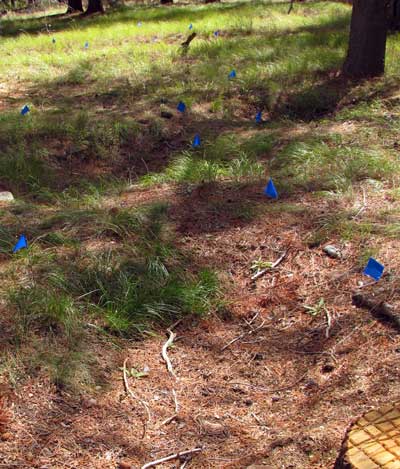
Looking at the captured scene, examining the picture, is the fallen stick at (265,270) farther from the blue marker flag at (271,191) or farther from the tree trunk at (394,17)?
the tree trunk at (394,17)

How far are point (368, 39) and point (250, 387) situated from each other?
4.97 metres

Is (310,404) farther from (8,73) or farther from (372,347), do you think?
(8,73)

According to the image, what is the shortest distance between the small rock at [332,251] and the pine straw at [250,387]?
0.04 metres

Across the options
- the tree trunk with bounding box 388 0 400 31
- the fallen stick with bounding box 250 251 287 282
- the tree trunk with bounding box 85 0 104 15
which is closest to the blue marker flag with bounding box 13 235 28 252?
the fallen stick with bounding box 250 251 287 282

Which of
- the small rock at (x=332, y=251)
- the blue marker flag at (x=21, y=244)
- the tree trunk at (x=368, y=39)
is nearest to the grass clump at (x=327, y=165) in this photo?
the small rock at (x=332, y=251)

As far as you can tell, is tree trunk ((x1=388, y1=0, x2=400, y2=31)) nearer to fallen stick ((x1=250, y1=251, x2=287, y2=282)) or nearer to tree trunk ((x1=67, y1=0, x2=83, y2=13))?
fallen stick ((x1=250, y1=251, x2=287, y2=282))

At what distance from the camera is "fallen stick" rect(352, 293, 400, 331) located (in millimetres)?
3043

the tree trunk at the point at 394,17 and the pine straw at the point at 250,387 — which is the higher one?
the tree trunk at the point at 394,17

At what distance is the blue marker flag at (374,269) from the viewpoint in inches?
130

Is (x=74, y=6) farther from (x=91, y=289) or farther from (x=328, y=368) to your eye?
(x=328, y=368)

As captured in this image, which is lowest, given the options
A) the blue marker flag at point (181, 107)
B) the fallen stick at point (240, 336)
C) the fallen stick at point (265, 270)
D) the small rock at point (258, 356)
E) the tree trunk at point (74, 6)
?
the tree trunk at point (74, 6)

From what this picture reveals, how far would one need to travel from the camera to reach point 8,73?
A: 798 cm

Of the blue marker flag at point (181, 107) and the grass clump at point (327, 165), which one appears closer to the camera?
the grass clump at point (327, 165)

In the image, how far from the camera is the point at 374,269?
332 cm
